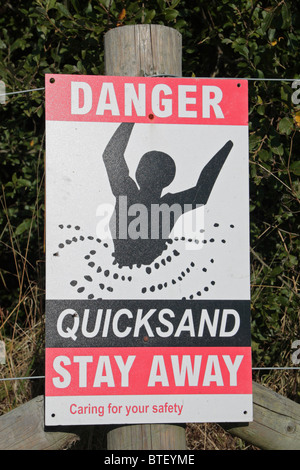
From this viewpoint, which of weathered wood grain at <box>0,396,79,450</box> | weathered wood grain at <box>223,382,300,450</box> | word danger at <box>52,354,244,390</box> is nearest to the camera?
word danger at <box>52,354,244,390</box>

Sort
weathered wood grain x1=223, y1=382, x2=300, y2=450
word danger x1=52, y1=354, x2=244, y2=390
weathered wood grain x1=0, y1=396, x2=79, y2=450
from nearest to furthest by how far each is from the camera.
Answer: word danger x1=52, y1=354, x2=244, y2=390
weathered wood grain x1=0, y1=396, x2=79, y2=450
weathered wood grain x1=223, y1=382, x2=300, y2=450

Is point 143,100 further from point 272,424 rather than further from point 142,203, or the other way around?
point 272,424

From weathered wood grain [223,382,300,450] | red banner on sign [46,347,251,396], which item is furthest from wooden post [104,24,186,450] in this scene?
weathered wood grain [223,382,300,450]

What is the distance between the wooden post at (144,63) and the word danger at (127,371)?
0.20 metres

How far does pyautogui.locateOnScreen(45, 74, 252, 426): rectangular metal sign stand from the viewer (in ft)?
7.36

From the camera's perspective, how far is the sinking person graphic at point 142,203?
2.27m

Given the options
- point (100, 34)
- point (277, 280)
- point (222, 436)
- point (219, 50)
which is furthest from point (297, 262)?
point (100, 34)

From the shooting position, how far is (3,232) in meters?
3.82

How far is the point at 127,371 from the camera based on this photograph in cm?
225

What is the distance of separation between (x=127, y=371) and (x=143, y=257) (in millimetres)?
421

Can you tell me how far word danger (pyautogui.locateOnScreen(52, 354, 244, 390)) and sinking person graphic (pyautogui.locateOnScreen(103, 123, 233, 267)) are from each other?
0.36 metres

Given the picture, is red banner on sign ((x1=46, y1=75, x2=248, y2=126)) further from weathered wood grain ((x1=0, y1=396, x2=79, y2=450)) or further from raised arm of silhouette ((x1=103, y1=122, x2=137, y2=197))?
weathered wood grain ((x1=0, y1=396, x2=79, y2=450))

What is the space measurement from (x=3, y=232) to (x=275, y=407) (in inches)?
80.5

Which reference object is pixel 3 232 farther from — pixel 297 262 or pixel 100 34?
pixel 297 262
